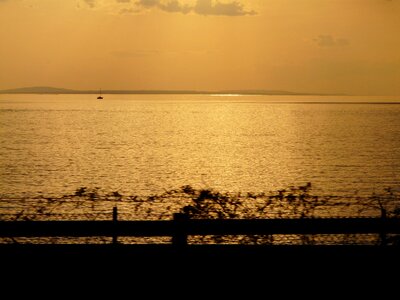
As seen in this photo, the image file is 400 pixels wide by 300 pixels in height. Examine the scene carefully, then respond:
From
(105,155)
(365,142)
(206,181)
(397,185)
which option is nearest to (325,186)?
(397,185)

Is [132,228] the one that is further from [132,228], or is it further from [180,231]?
[180,231]

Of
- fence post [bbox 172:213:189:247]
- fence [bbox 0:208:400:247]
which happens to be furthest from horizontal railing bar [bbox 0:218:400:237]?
fence post [bbox 172:213:189:247]

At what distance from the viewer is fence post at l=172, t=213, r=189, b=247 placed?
9.79m

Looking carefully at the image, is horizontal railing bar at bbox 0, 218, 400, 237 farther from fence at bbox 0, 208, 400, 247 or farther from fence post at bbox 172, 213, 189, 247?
fence post at bbox 172, 213, 189, 247

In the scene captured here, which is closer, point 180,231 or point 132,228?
point 180,231

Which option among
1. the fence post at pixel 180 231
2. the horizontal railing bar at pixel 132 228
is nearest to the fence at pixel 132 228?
the horizontal railing bar at pixel 132 228

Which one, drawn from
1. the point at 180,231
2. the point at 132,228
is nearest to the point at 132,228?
the point at 132,228

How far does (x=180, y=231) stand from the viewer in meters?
9.81

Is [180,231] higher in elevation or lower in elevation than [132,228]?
lower
